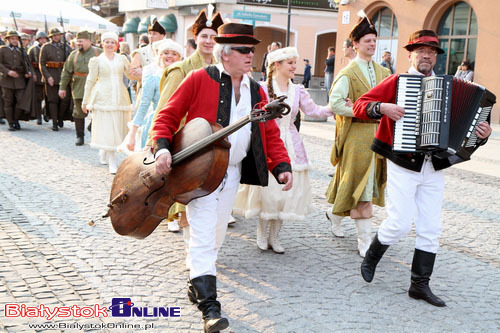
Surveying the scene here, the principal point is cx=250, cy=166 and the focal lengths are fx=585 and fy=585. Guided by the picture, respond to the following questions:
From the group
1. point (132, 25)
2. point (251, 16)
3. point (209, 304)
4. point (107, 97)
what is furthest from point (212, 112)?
point (132, 25)

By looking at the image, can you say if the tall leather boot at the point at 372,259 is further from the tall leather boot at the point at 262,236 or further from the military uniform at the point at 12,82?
the military uniform at the point at 12,82

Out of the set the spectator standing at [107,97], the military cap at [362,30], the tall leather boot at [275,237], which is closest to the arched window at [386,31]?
the spectator standing at [107,97]

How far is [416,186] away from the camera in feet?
14.1

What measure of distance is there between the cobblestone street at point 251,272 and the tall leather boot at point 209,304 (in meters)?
0.18

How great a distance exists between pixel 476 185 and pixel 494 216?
193 centimetres

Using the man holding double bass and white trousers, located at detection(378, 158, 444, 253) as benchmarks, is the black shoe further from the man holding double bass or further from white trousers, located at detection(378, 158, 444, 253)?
white trousers, located at detection(378, 158, 444, 253)

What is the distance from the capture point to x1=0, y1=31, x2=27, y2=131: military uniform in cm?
1281

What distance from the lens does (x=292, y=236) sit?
585 cm

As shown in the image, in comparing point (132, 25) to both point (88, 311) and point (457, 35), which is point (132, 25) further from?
point (88, 311)

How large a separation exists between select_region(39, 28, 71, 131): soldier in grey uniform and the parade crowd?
4.78 m

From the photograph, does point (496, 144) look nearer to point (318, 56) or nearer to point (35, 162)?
point (35, 162)

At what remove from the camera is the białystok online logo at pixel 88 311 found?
372cm

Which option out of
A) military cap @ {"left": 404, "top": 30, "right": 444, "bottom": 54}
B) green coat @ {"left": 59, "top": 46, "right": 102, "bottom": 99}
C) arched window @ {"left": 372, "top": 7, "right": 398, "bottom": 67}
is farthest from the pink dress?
arched window @ {"left": 372, "top": 7, "right": 398, "bottom": 67}

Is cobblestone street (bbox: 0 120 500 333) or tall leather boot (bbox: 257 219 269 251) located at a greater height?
tall leather boot (bbox: 257 219 269 251)
